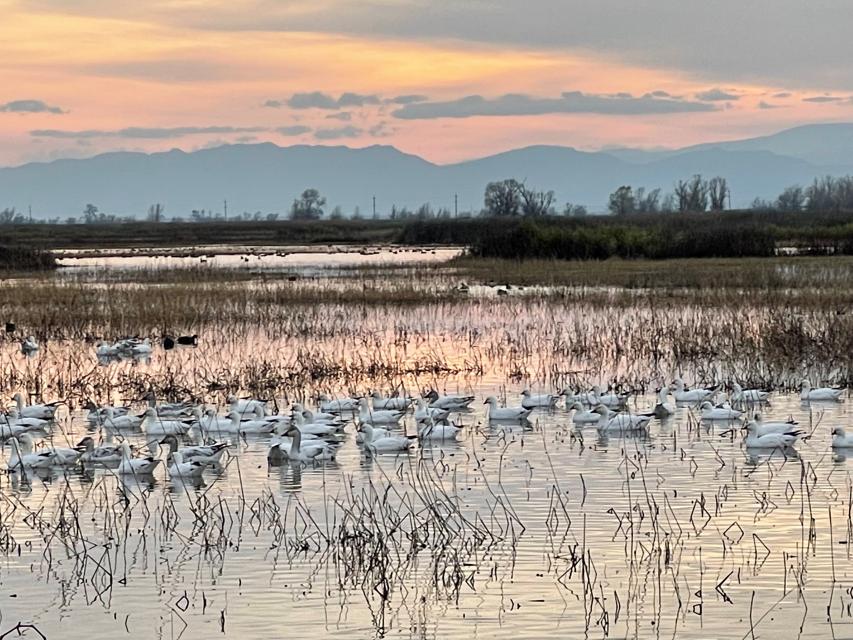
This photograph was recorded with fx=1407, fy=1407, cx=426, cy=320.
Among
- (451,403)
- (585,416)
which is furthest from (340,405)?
(585,416)

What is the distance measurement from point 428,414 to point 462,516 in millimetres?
4990

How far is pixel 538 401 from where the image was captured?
18234mm

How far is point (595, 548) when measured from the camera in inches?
431

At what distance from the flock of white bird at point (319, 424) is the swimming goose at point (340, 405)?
0.5 inches

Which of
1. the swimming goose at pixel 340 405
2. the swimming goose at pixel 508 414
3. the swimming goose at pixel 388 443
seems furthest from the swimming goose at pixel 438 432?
the swimming goose at pixel 340 405

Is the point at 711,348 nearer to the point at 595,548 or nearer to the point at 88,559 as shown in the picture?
the point at 595,548

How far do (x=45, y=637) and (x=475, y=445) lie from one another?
761 cm

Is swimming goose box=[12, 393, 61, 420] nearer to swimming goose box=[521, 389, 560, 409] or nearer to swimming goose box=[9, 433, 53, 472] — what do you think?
swimming goose box=[9, 433, 53, 472]

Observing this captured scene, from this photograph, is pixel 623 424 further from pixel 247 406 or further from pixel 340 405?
pixel 247 406

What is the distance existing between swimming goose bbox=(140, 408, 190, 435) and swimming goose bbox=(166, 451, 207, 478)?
2.35 metres

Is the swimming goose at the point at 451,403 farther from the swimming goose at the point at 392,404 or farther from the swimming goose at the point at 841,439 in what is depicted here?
the swimming goose at the point at 841,439

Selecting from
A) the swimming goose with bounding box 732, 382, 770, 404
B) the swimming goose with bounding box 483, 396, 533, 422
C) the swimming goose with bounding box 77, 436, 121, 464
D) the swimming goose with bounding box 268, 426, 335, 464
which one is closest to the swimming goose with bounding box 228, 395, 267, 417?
the swimming goose with bounding box 268, 426, 335, 464

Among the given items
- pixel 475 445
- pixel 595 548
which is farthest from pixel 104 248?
pixel 595 548

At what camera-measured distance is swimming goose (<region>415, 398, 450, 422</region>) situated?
1684cm
